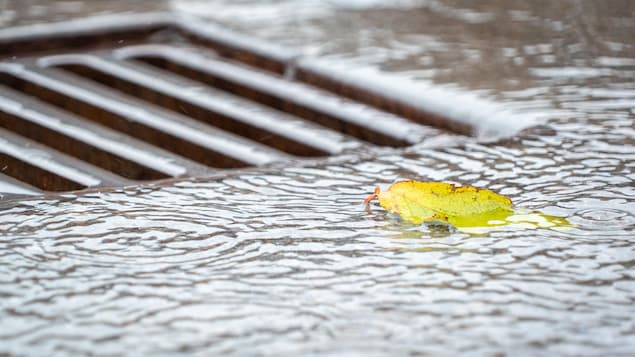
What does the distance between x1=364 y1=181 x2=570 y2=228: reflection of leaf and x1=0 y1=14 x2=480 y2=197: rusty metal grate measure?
1.37ft

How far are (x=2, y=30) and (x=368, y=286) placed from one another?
1.91 metres

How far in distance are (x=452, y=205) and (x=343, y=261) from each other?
281 millimetres

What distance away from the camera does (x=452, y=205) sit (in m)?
1.71

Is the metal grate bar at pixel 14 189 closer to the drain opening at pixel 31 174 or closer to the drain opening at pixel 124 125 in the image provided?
the drain opening at pixel 31 174

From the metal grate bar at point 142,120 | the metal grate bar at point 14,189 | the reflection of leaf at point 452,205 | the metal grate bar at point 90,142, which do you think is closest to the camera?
the reflection of leaf at point 452,205

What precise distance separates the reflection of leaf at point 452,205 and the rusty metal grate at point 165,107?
417 mm

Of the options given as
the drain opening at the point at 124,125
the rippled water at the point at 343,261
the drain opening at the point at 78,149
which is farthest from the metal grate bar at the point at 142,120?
the rippled water at the point at 343,261

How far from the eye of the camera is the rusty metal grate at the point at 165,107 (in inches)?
85.0

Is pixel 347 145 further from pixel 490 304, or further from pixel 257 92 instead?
pixel 490 304

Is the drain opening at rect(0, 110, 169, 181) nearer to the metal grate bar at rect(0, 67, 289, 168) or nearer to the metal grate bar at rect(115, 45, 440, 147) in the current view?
the metal grate bar at rect(0, 67, 289, 168)

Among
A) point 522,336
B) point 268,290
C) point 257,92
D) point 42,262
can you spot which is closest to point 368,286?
point 268,290

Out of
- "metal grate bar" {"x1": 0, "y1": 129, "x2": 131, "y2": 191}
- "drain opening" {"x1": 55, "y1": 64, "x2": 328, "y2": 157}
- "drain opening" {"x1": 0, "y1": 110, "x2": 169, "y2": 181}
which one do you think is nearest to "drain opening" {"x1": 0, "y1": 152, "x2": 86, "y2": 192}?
"metal grate bar" {"x1": 0, "y1": 129, "x2": 131, "y2": 191}

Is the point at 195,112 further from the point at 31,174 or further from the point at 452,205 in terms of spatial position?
the point at 452,205

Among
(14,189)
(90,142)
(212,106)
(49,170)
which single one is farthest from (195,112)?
(14,189)
